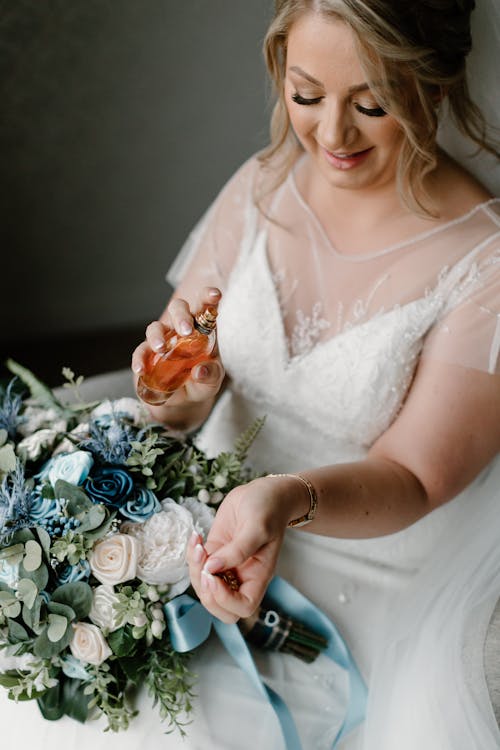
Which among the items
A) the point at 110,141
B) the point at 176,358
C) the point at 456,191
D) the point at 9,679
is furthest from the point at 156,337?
the point at 110,141

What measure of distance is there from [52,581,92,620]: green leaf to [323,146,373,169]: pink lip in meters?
0.73

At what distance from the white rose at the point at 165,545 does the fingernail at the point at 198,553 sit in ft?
0.35

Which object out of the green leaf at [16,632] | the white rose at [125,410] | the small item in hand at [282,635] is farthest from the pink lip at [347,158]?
the green leaf at [16,632]

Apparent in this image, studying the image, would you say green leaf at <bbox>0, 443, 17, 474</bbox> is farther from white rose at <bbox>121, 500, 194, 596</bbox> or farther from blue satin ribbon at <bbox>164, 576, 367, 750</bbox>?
blue satin ribbon at <bbox>164, 576, 367, 750</bbox>

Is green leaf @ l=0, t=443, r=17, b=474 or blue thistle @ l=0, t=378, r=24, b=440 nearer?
green leaf @ l=0, t=443, r=17, b=474

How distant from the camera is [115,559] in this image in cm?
103

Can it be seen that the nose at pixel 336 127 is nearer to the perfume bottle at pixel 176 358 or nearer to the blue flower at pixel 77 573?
the perfume bottle at pixel 176 358

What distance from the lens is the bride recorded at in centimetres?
109

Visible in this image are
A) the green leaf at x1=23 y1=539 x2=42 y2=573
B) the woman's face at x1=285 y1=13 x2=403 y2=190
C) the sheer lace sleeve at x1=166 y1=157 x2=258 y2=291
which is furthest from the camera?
the sheer lace sleeve at x1=166 y1=157 x2=258 y2=291

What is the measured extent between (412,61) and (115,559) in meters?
0.79

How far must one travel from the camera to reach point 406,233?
4.55 ft

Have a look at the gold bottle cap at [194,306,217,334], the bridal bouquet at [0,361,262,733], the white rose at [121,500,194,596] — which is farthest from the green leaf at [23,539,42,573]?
the gold bottle cap at [194,306,217,334]

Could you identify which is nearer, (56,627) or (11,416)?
(56,627)

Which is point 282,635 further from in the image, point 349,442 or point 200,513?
point 349,442
